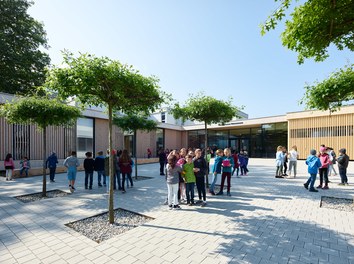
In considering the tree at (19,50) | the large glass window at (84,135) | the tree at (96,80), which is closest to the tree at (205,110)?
the tree at (96,80)

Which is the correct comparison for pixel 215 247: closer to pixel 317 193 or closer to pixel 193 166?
pixel 193 166

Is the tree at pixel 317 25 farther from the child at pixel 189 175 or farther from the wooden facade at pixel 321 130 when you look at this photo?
the wooden facade at pixel 321 130

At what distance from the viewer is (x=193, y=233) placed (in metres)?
4.30

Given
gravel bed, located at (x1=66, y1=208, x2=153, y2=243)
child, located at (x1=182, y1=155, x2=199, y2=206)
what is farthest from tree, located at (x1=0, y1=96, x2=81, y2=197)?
child, located at (x1=182, y1=155, x2=199, y2=206)

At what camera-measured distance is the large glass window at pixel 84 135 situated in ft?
58.1

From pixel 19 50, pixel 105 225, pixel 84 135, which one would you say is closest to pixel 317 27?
pixel 105 225

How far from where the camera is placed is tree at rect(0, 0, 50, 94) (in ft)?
55.8

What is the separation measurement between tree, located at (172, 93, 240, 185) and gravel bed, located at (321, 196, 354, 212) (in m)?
4.62

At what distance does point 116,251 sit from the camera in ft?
11.9

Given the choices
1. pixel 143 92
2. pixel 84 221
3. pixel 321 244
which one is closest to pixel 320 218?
pixel 321 244

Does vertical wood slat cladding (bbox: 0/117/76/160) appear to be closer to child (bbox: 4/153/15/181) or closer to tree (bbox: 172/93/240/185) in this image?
child (bbox: 4/153/15/181)

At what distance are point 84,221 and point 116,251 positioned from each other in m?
1.94

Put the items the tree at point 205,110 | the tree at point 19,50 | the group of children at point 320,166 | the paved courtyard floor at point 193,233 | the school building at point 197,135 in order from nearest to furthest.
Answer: the paved courtyard floor at point 193,233, the group of children at point 320,166, the tree at point 205,110, the school building at point 197,135, the tree at point 19,50

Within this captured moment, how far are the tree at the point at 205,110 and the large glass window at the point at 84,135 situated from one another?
12678mm
